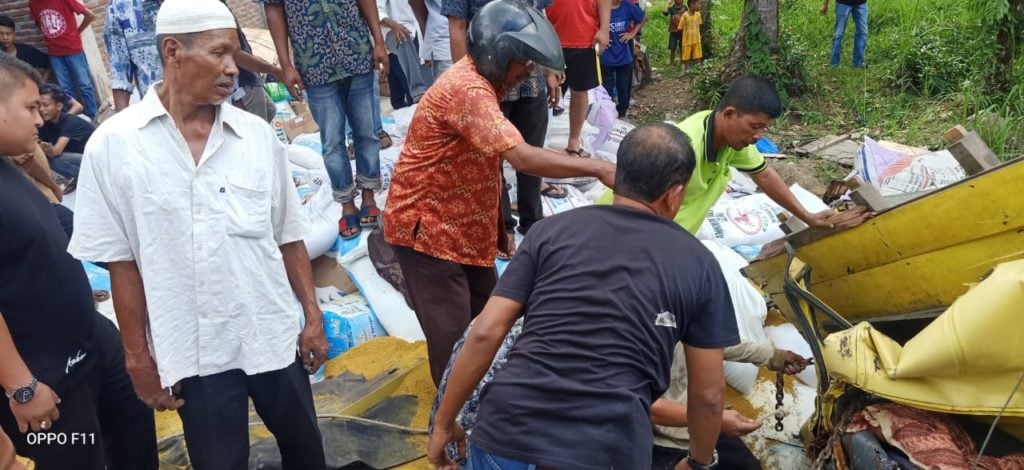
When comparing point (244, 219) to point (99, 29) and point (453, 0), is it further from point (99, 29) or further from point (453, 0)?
point (99, 29)

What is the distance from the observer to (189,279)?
1991mm

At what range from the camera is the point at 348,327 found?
379 cm

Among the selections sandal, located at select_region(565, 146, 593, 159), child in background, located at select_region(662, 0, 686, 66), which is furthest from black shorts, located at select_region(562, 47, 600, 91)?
child in background, located at select_region(662, 0, 686, 66)

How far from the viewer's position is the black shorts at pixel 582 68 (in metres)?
4.86

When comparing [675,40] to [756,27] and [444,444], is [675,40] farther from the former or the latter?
[444,444]

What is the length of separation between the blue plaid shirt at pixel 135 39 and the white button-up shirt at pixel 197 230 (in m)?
2.38

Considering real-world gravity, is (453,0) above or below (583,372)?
above

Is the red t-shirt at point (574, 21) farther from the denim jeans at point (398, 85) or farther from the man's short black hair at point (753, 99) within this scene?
the man's short black hair at point (753, 99)

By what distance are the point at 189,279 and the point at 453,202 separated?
0.93m

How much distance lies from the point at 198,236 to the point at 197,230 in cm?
2

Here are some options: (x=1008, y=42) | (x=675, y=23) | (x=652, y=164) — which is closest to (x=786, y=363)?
(x=652, y=164)

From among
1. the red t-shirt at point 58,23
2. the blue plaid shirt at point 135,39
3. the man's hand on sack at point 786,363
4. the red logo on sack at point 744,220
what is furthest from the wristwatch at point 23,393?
the red t-shirt at point 58,23

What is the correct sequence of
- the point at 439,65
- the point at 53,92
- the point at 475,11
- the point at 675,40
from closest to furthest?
the point at 475,11 < the point at 439,65 < the point at 53,92 < the point at 675,40

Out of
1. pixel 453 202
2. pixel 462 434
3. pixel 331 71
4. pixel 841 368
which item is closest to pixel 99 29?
pixel 331 71
